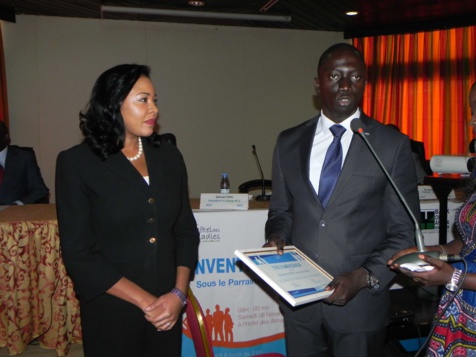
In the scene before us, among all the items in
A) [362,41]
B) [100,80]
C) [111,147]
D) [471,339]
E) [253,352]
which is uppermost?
[362,41]

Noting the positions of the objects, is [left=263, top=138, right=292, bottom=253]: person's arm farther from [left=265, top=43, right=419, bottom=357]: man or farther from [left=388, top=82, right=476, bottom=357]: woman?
[left=388, top=82, right=476, bottom=357]: woman

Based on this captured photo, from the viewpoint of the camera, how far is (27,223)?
315 cm

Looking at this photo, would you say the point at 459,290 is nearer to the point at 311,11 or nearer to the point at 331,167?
the point at 331,167

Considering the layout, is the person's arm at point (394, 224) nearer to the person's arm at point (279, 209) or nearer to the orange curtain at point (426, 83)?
the person's arm at point (279, 209)

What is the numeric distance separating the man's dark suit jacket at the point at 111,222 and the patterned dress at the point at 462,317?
1.01 meters

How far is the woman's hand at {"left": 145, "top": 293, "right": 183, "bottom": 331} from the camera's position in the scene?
1.69m

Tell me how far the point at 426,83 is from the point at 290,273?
6.28 metres

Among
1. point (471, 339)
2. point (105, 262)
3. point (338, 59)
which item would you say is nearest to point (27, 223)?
point (105, 262)

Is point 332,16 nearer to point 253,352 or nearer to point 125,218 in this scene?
point 253,352

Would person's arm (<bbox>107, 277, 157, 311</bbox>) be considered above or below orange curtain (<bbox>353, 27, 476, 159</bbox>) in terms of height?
below

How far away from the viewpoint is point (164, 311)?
5.63ft

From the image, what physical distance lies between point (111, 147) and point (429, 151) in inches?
249

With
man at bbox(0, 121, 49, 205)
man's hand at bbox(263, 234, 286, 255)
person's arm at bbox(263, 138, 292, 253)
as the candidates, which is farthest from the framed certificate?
man at bbox(0, 121, 49, 205)

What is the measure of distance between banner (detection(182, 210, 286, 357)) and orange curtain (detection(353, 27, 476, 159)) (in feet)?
15.2
